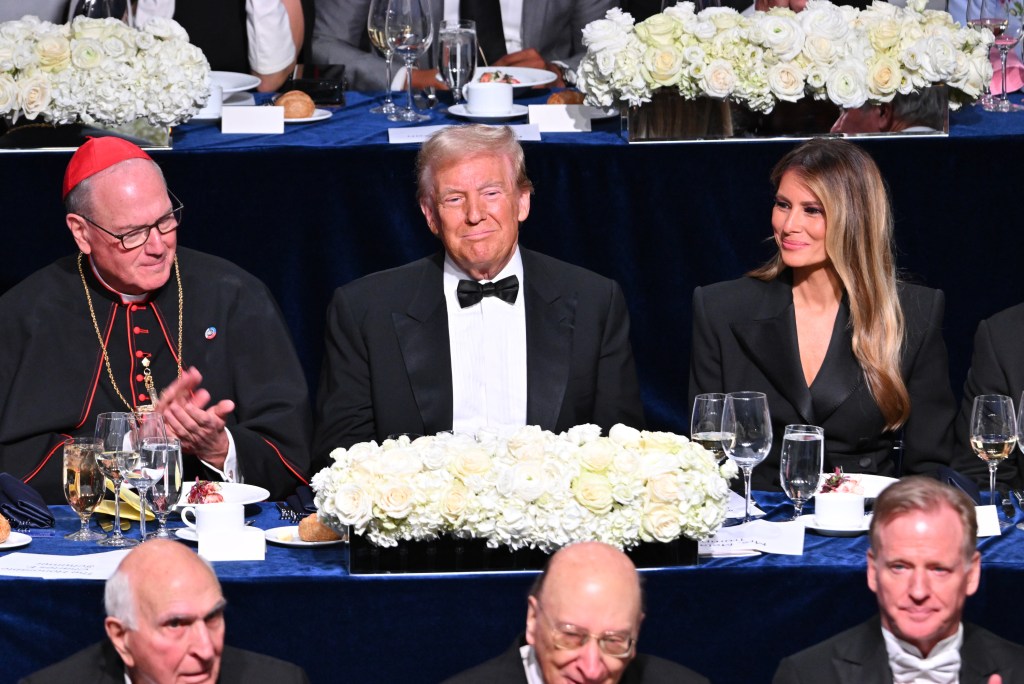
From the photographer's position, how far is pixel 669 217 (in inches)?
204

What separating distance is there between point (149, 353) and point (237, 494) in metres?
1.04

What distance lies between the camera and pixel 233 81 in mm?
5961

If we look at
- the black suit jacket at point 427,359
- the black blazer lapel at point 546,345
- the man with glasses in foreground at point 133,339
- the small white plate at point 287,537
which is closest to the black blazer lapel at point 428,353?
the black suit jacket at point 427,359

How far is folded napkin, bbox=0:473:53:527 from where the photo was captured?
3.54 meters

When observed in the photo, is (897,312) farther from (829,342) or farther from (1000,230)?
(1000,230)

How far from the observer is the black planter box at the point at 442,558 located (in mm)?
3203

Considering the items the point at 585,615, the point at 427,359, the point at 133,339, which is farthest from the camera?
the point at 133,339

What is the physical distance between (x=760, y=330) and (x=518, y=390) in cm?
67

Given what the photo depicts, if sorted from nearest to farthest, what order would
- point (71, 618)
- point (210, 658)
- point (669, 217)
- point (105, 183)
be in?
point (210, 658)
point (71, 618)
point (105, 183)
point (669, 217)

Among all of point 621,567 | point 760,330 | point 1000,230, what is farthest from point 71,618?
point 1000,230

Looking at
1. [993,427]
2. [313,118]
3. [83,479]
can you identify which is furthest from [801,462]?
[313,118]

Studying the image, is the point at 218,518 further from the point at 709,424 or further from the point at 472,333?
the point at 472,333

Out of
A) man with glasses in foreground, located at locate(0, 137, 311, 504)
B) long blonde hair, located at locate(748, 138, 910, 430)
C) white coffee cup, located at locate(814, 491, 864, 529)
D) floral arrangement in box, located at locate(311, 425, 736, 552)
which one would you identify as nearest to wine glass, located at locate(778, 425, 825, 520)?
white coffee cup, located at locate(814, 491, 864, 529)

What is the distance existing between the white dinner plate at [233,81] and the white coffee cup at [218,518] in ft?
8.81
